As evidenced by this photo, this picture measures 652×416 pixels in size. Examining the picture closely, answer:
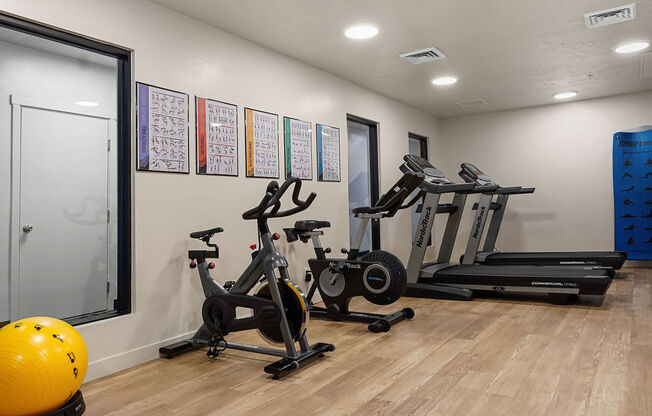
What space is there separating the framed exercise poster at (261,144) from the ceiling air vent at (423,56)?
1.42 meters

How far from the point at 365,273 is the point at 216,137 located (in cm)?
154

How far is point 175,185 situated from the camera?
3.18 meters

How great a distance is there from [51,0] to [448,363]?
3058 mm

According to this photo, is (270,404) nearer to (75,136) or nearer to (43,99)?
(75,136)

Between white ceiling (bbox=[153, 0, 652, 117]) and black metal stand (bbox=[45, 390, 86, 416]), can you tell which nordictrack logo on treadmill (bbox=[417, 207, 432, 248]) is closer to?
white ceiling (bbox=[153, 0, 652, 117])

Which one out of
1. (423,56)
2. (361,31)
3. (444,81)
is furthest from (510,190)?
(361,31)

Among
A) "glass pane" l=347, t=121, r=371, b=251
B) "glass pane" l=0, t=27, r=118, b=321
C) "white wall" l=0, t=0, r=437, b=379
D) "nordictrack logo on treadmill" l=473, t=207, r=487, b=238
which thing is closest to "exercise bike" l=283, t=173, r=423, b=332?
"white wall" l=0, t=0, r=437, b=379

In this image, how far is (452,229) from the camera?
17.8 ft

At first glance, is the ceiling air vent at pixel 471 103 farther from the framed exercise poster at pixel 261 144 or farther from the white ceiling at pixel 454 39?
the framed exercise poster at pixel 261 144

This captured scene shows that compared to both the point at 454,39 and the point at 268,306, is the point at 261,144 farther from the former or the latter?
the point at 454,39

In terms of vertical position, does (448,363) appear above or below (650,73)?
below

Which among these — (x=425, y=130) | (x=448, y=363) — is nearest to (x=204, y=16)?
(x=448, y=363)

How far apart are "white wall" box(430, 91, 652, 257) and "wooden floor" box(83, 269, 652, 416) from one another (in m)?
3.18

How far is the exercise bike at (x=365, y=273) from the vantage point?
3400mm
